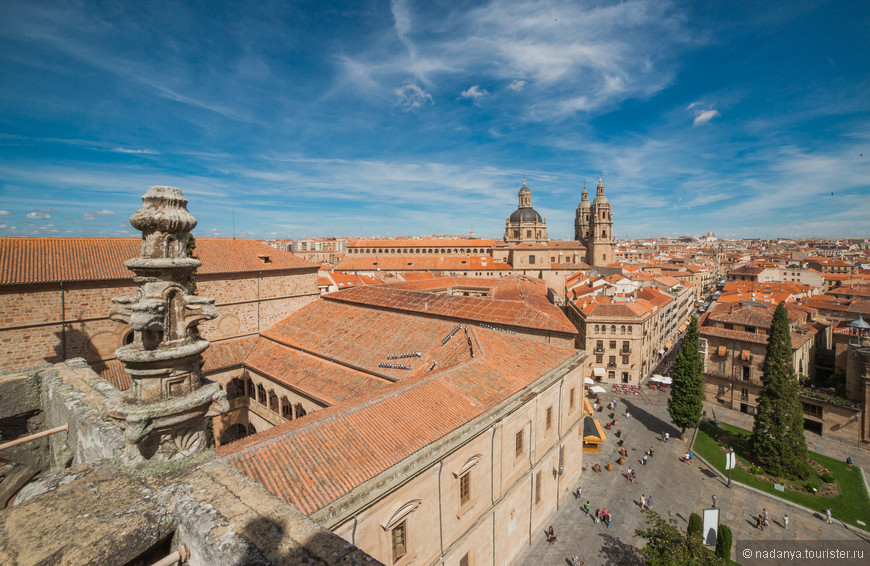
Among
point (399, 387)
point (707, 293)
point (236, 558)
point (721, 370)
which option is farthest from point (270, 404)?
point (707, 293)

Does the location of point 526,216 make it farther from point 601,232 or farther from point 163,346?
point 163,346

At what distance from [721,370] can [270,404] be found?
125 ft

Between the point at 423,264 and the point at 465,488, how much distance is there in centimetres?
6505

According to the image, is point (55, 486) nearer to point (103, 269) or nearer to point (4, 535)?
point (4, 535)

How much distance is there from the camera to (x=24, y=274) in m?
19.3

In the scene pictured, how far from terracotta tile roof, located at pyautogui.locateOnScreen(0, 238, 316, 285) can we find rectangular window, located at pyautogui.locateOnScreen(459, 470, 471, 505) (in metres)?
21.2

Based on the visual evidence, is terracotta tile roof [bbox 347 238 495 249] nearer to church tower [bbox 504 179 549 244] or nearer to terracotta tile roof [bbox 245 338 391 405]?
church tower [bbox 504 179 549 244]

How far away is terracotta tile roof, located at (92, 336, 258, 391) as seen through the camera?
21.1m

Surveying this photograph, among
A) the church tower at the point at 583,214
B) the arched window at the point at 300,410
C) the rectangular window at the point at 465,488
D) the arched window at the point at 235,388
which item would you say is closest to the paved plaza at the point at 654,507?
the rectangular window at the point at 465,488

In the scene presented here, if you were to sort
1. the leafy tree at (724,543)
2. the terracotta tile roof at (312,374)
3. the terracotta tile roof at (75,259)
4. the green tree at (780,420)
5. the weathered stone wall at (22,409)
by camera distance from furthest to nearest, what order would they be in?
the green tree at (780,420)
the terracotta tile roof at (75,259)
the terracotta tile roof at (312,374)
the leafy tree at (724,543)
the weathered stone wall at (22,409)

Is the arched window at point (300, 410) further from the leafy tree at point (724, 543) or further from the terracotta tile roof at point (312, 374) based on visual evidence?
the leafy tree at point (724, 543)

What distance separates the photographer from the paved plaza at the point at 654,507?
18500 millimetres

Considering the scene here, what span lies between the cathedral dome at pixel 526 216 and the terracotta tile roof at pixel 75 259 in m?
65.9

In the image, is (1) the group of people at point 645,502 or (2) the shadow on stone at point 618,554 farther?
(1) the group of people at point 645,502
